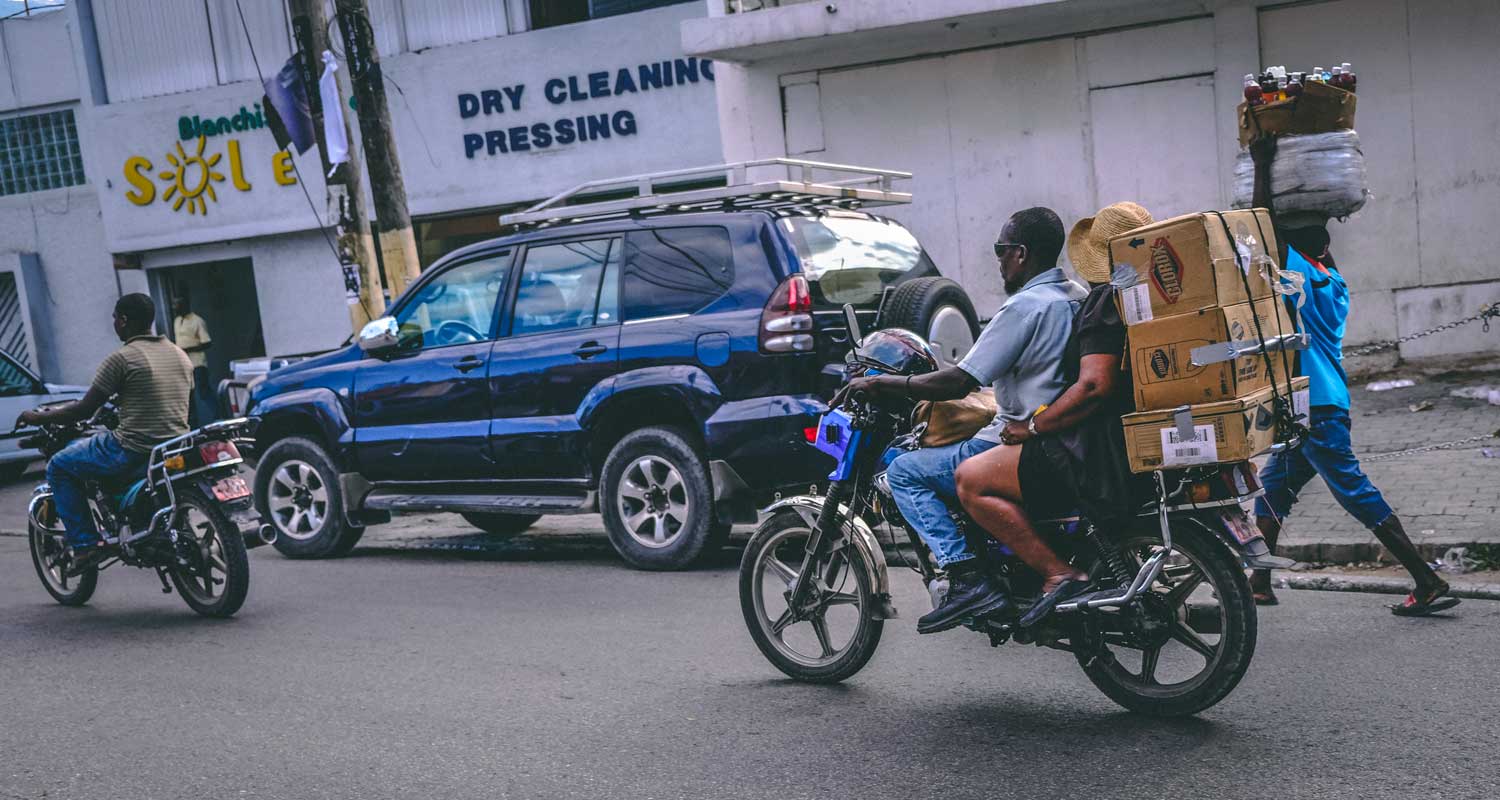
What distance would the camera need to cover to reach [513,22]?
18.1 metres

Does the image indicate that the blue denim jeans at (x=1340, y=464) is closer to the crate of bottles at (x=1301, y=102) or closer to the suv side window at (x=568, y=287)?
the crate of bottles at (x=1301, y=102)

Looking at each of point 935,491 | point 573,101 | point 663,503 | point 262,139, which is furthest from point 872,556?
point 262,139

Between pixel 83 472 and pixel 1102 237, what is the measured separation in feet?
18.6

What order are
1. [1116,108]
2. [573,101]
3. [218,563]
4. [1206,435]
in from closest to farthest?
[1206,435] < [218,563] < [1116,108] < [573,101]

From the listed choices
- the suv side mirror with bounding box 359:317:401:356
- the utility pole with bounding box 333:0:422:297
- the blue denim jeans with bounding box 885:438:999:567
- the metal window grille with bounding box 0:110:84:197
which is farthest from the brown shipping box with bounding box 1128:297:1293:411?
the metal window grille with bounding box 0:110:84:197

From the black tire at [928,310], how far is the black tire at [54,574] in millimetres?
4747

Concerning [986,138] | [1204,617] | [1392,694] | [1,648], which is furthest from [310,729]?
[986,138]

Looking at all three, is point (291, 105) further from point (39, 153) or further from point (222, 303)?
point (39, 153)

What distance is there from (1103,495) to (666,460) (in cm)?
373

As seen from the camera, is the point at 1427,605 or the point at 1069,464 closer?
the point at 1069,464

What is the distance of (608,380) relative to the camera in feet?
26.2

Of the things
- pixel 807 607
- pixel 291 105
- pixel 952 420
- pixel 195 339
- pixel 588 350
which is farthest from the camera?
pixel 195 339

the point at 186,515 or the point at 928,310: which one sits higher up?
the point at 928,310

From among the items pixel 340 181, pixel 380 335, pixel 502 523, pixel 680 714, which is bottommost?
pixel 502 523
